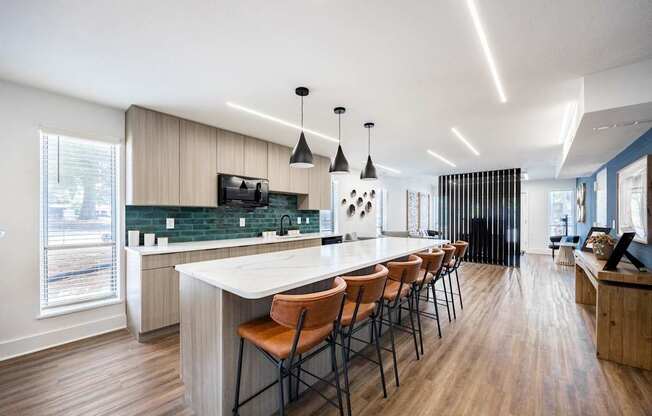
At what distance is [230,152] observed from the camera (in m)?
3.94

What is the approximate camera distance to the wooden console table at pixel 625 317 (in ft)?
7.67

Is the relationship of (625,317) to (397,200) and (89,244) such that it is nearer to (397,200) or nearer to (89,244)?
(89,244)

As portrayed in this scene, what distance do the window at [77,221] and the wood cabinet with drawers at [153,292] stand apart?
0.31 metres

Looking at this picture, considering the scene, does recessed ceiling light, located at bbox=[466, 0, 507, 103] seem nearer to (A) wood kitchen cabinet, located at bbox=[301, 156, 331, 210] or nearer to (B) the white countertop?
(B) the white countertop

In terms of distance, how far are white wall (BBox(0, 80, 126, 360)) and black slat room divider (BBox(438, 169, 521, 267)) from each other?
807 cm

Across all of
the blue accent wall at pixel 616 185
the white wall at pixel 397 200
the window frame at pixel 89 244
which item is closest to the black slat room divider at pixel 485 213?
the white wall at pixel 397 200

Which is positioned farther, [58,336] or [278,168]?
[278,168]

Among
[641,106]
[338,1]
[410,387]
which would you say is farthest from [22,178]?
[641,106]

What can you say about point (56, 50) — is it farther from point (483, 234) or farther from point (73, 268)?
point (483, 234)

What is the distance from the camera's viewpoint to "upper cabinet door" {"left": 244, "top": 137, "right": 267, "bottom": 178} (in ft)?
13.6

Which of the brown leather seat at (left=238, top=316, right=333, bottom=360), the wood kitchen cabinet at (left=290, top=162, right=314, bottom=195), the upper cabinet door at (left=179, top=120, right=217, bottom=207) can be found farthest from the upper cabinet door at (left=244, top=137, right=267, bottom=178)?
the brown leather seat at (left=238, top=316, right=333, bottom=360)

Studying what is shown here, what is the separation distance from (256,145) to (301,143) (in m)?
1.71

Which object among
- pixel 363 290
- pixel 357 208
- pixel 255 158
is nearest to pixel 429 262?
pixel 363 290

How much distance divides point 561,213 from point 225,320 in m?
10.6
